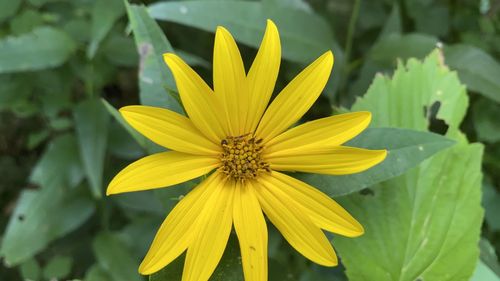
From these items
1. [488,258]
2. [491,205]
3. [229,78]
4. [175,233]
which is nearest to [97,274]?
[175,233]

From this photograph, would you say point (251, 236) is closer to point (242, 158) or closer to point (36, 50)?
point (242, 158)

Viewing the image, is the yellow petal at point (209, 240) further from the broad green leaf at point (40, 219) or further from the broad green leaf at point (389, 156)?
the broad green leaf at point (40, 219)

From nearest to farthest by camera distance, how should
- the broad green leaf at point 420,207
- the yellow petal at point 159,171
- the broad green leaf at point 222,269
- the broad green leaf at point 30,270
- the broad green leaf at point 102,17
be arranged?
the yellow petal at point 159,171 → the broad green leaf at point 222,269 → the broad green leaf at point 420,207 → the broad green leaf at point 102,17 → the broad green leaf at point 30,270

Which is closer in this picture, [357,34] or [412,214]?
[412,214]

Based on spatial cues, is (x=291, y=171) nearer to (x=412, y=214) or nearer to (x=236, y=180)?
(x=236, y=180)

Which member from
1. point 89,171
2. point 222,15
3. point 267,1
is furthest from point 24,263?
point 267,1

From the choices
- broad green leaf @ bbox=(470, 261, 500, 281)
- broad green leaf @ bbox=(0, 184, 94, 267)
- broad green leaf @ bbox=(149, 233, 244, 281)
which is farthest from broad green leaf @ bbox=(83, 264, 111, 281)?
broad green leaf @ bbox=(470, 261, 500, 281)

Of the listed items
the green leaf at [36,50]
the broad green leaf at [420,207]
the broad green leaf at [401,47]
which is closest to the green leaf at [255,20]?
the broad green leaf at [401,47]
